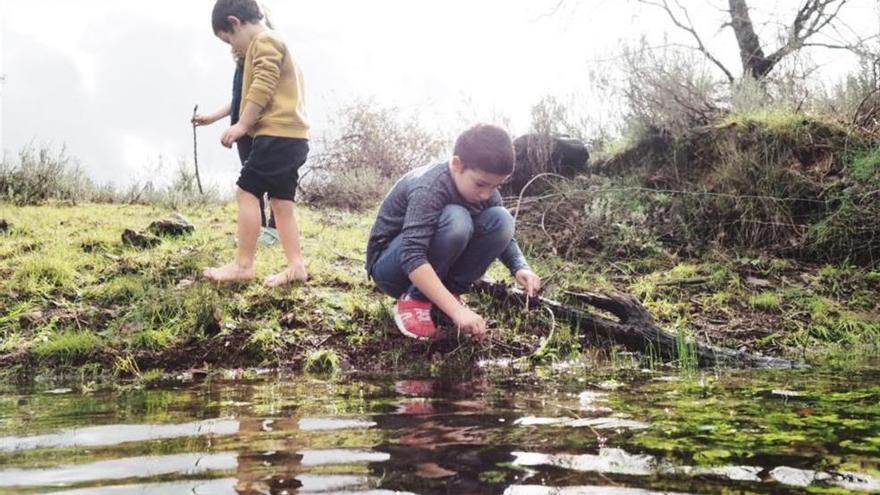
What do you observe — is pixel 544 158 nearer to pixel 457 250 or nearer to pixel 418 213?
pixel 457 250

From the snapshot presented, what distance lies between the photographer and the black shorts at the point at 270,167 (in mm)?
4590

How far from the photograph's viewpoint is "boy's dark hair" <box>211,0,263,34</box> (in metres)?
4.55

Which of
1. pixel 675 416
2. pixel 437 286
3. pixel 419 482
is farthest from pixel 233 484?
pixel 437 286

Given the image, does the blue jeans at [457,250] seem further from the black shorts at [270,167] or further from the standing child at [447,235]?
the black shorts at [270,167]

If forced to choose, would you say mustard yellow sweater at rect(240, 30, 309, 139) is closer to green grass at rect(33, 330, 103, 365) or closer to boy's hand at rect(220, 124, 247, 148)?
boy's hand at rect(220, 124, 247, 148)

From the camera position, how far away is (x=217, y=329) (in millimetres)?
3959

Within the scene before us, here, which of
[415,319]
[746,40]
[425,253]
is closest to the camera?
[425,253]

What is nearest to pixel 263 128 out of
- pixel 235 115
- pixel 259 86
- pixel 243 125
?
pixel 243 125

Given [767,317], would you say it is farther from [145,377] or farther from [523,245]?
[145,377]

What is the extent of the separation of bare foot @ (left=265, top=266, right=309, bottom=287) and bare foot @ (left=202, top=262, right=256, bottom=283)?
0.13 meters

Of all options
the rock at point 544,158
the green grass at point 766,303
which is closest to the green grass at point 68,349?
the green grass at point 766,303

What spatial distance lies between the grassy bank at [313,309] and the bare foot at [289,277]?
8 cm

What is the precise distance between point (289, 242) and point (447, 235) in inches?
61.0

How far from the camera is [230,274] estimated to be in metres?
4.59
